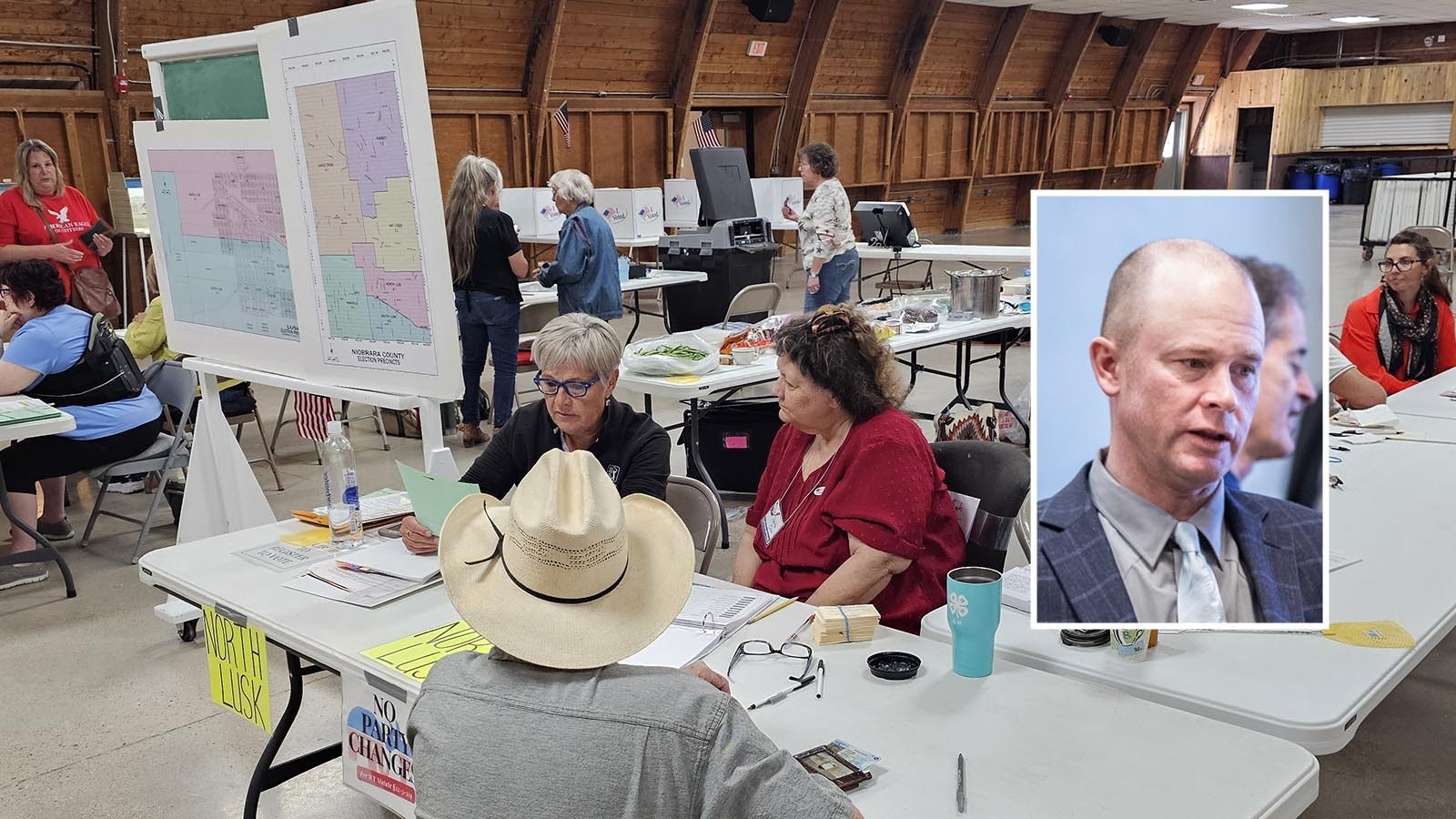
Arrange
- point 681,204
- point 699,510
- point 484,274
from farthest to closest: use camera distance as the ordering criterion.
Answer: point 681,204 → point 484,274 → point 699,510

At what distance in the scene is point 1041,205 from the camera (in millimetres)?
1468

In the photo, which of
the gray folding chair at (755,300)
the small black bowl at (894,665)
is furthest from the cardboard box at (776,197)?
the small black bowl at (894,665)

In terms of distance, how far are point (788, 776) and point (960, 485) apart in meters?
1.51

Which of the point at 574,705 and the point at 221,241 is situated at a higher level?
the point at 221,241

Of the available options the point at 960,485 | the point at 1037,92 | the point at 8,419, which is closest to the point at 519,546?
the point at 960,485

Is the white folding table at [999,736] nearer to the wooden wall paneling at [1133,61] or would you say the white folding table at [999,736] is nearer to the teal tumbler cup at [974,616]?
the teal tumbler cup at [974,616]

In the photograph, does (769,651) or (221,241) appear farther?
(221,241)

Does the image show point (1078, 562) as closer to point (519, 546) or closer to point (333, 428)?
point (519, 546)

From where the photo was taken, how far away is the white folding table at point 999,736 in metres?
1.51

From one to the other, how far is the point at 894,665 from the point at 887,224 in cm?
683

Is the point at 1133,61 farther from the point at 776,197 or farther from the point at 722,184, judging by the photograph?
the point at 722,184

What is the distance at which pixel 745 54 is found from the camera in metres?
13.0

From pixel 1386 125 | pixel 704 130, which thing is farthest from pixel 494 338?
pixel 1386 125

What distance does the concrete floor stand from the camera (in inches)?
112
